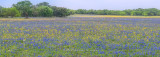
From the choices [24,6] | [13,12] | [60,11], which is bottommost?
[13,12]

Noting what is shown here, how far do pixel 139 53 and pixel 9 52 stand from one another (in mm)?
5528

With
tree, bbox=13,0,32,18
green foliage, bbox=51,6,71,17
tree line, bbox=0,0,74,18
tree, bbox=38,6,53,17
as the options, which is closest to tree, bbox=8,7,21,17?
tree line, bbox=0,0,74,18

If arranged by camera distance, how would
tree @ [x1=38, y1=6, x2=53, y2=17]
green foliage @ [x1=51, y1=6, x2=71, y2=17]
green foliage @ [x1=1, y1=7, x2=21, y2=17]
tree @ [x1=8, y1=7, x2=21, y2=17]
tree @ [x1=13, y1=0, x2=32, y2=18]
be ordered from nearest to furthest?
tree @ [x1=8, y1=7, x2=21, y2=17] < green foliage @ [x1=1, y1=7, x2=21, y2=17] < tree @ [x1=13, y1=0, x2=32, y2=18] < tree @ [x1=38, y1=6, x2=53, y2=17] < green foliage @ [x1=51, y1=6, x2=71, y2=17]

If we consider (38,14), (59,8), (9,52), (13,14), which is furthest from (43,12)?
(9,52)

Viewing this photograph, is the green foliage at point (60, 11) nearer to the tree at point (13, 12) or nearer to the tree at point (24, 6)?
the tree at point (24, 6)

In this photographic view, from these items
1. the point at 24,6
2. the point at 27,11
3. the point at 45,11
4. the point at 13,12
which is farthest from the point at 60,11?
the point at 13,12

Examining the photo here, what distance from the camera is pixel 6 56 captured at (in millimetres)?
6590

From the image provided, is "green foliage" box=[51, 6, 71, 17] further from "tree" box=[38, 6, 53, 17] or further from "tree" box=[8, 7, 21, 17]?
"tree" box=[8, 7, 21, 17]

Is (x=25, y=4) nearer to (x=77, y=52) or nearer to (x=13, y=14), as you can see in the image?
(x=13, y=14)

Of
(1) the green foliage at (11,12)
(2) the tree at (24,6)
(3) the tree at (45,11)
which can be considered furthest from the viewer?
(3) the tree at (45,11)

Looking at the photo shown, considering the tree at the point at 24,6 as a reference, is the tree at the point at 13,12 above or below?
below

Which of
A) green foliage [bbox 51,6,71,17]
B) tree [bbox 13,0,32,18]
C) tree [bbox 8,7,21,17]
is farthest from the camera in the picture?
green foliage [bbox 51,6,71,17]

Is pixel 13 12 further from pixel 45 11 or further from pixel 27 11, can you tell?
pixel 45 11

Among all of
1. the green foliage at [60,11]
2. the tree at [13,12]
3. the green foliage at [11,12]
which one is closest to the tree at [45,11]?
the green foliage at [60,11]
